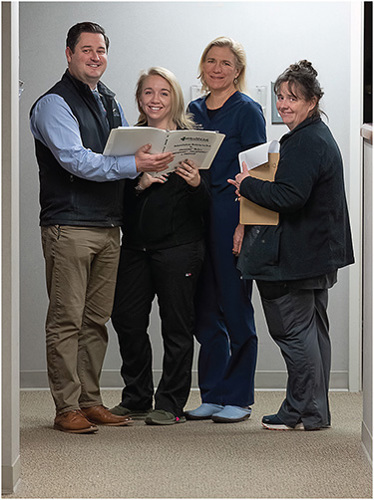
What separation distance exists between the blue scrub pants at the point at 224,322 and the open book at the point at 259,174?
19 centimetres

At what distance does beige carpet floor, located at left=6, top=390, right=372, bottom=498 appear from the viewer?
8.36 ft

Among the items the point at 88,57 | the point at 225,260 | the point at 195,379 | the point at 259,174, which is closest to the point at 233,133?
the point at 259,174

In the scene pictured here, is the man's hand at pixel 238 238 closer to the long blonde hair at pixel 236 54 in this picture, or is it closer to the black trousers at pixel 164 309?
the black trousers at pixel 164 309

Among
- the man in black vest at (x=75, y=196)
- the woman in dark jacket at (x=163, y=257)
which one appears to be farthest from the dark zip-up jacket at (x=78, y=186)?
the woman in dark jacket at (x=163, y=257)

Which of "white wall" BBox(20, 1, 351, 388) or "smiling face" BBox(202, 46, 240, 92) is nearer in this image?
"smiling face" BBox(202, 46, 240, 92)

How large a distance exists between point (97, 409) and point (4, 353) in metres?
0.94

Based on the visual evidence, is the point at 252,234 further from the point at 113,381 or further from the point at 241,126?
the point at 113,381

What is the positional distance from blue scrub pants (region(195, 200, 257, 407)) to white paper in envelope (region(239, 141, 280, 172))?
24cm

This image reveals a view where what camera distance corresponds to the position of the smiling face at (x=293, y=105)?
322cm

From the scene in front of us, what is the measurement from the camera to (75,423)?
3225 mm

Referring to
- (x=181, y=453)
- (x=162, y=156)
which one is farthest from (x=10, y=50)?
(x=181, y=453)

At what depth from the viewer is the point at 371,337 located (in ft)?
9.60

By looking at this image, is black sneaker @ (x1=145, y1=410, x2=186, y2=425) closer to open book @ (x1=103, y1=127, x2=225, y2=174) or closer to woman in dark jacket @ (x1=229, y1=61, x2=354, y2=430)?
woman in dark jacket @ (x1=229, y1=61, x2=354, y2=430)

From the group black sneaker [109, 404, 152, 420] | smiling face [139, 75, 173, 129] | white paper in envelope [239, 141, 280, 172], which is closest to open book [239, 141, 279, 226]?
white paper in envelope [239, 141, 280, 172]
